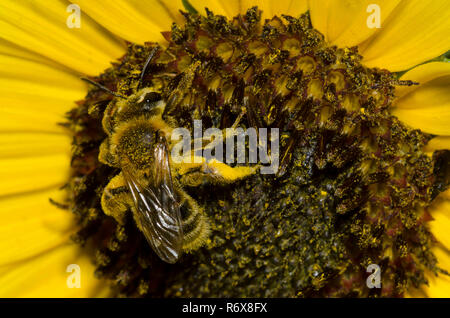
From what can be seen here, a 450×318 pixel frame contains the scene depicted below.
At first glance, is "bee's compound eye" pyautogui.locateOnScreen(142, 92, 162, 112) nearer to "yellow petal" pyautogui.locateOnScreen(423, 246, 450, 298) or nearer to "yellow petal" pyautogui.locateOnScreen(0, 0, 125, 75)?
"yellow petal" pyautogui.locateOnScreen(0, 0, 125, 75)

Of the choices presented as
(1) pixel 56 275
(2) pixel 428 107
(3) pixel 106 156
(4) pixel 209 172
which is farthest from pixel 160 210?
(2) pixel 428 107

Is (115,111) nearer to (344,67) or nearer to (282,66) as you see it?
(282,66)

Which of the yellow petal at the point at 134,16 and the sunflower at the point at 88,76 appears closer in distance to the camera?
the sunflower at the point at 88,76

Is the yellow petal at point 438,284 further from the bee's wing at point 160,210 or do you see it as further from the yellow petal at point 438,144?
the bee's wing at point 160,210

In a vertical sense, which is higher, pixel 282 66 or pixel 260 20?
pixel 260 20

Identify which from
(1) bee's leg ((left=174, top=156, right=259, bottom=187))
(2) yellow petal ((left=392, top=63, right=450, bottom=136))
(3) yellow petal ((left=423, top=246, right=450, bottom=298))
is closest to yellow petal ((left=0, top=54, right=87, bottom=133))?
(1) bee's leg ((left=174, top=156, right=259, bottom=187))

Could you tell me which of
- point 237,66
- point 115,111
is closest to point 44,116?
point 115,111

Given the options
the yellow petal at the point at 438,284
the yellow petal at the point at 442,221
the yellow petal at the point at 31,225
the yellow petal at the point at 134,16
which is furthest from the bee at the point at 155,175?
the yellow petal at the point at 438,284
